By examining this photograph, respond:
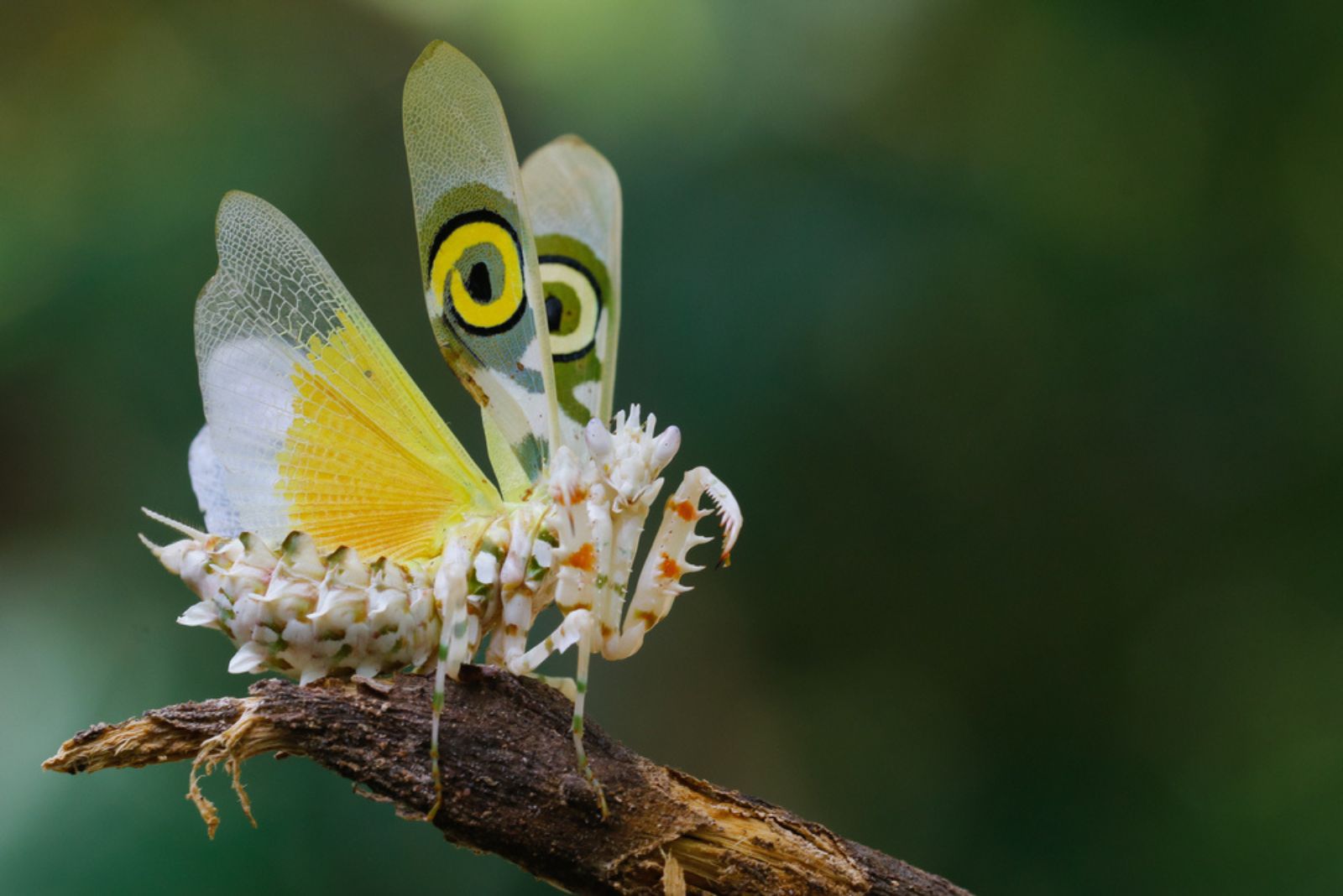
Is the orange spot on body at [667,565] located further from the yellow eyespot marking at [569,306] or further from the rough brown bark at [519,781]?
the yellow eyespot marking at [569,306]

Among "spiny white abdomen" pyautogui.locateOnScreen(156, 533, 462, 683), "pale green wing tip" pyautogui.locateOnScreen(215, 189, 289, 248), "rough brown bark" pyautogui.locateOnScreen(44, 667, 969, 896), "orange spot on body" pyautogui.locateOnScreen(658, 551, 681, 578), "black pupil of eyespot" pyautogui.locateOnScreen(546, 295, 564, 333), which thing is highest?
"black pupil of eyespot" pyautogui.locateOnScreen(546, 295, 564, 333)

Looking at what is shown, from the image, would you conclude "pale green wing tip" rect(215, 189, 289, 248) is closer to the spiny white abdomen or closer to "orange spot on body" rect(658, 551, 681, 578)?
the spiny white abdomen

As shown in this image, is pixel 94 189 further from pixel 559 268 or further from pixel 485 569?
pixel 485 569

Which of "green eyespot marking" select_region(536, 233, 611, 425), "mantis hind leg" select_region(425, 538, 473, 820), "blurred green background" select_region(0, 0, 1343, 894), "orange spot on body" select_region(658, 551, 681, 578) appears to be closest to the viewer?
"mantis hind leg" select_region(425, 538, 473, 820)

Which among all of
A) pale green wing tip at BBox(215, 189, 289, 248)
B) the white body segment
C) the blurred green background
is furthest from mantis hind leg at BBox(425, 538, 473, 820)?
the blurred green background

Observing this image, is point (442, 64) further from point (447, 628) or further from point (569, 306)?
point (447, 628)

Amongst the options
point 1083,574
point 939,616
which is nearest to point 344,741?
point 939,616

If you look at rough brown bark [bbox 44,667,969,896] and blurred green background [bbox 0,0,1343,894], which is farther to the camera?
blurred green background [bbox 0,0,1343,894]
